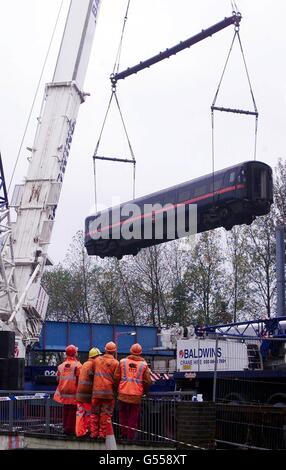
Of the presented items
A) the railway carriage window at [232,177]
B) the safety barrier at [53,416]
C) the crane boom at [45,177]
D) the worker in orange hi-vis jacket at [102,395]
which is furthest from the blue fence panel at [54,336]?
the worker in orange hi-vis jacket at [102,395]

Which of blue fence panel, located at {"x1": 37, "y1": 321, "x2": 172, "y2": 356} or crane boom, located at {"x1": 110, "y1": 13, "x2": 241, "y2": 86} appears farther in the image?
blue fence panel, located at {"x1": 37, "y1": 321, "x2": 172, "y2": 356}

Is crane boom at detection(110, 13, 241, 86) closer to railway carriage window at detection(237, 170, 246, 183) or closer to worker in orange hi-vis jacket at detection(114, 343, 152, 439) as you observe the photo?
railway carriage window at detection(237, 170, 246, 183)

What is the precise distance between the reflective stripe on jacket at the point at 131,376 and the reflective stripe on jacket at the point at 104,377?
0.18 m

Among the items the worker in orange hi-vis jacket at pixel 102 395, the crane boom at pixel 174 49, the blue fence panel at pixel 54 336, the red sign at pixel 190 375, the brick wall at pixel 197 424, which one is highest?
the crane boom at pixel 174 49

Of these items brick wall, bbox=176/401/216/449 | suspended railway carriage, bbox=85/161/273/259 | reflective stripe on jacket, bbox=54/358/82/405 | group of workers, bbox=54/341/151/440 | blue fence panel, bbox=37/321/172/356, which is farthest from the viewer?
blue fence panel, bbox=37/321/172/356

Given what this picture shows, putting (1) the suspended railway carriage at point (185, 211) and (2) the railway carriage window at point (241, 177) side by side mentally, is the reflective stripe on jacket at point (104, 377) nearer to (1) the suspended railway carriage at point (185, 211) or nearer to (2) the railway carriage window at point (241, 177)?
(1) the suspended railway carriage at point (185, 211)

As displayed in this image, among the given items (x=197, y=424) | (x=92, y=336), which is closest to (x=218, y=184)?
(x=92, y=336)

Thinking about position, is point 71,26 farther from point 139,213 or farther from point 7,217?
point 139,213

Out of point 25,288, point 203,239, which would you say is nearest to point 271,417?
point 25,288

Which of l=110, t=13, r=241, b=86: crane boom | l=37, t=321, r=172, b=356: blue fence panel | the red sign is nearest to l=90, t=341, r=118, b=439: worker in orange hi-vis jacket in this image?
the red sign

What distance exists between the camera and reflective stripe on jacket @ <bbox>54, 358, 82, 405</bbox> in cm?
1375

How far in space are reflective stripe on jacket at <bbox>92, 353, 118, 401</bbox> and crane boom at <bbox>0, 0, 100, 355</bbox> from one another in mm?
10323

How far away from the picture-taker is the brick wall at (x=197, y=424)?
1147 cm

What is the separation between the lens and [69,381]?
13.8 metres
